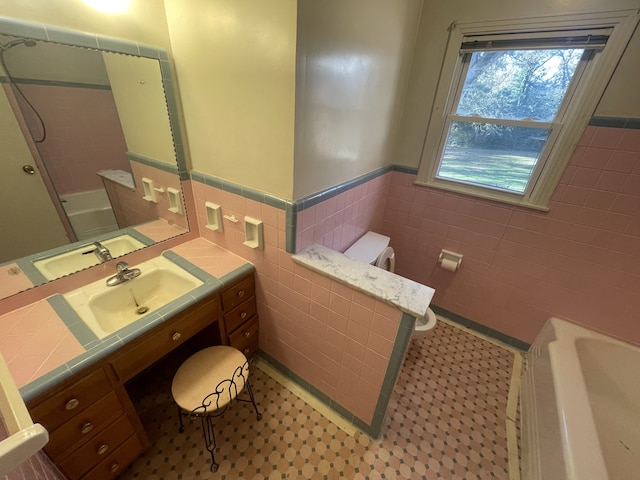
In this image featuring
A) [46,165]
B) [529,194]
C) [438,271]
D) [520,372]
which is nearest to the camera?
[46,165]

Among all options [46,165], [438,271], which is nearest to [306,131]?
[46,165]

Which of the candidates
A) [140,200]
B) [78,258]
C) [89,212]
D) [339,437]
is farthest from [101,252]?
[339,437]

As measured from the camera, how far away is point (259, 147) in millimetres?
1155

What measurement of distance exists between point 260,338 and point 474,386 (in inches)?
57.9

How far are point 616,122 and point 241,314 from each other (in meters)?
2.23

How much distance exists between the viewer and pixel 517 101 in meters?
1.55

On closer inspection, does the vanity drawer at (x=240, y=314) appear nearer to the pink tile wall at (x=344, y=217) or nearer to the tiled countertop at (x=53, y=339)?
the tiled countertop at (x=53, y=339)

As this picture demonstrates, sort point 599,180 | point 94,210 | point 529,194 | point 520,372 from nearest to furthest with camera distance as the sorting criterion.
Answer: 1. point 94,210
2. point 599,180
3. point 529,194
4. point 520,372

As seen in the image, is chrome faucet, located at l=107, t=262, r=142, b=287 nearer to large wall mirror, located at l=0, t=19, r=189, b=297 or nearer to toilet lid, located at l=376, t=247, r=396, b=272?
large wall mirror, located at l=0, t=19, r=189, b=297

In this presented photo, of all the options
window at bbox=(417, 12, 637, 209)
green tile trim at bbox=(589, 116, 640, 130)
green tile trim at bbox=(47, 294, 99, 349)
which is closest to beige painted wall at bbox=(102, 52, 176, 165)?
green tile trim at bbox=(47, 294, 99, 349)

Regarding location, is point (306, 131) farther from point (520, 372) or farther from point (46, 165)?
point (520, 372)

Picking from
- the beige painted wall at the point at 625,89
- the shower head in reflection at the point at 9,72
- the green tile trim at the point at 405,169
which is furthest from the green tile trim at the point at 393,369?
the shower head in reflection at the point at 9,72

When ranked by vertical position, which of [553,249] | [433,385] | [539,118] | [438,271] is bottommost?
[433,385]

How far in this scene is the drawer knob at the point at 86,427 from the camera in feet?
3.15
